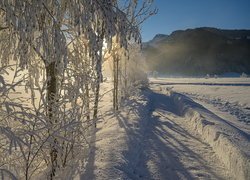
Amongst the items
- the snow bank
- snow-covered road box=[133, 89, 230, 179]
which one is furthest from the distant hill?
snow-covered road box=[133, 89, 230, 179]

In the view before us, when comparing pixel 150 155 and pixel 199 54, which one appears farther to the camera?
pixel 199 54

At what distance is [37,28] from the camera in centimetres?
429

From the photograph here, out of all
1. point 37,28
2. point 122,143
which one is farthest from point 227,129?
point 37,28

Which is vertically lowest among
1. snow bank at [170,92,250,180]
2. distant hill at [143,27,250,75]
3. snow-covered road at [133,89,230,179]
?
snow-covered road at [133,89,230,179]

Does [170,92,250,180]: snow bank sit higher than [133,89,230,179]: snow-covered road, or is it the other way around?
[170,92,250,180]: snow bank

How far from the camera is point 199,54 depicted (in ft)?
421

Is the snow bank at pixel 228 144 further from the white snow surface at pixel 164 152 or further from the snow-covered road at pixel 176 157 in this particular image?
the snow-covered road at pixel 176 157

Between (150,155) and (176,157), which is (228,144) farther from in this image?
(150,155)

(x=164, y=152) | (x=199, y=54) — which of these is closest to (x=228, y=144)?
(x=164, y=152)

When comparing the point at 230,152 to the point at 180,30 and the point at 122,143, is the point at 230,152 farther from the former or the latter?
the point at 180,30

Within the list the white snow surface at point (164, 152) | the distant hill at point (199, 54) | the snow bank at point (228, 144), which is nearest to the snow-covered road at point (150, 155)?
the white snow surface at point (164, 152)

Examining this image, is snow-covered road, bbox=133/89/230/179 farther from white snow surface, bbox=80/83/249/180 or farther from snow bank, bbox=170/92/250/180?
snow bank, bbox=170/92/250/180

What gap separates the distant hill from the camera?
384 feet

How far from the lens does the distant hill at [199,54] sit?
117088mm
